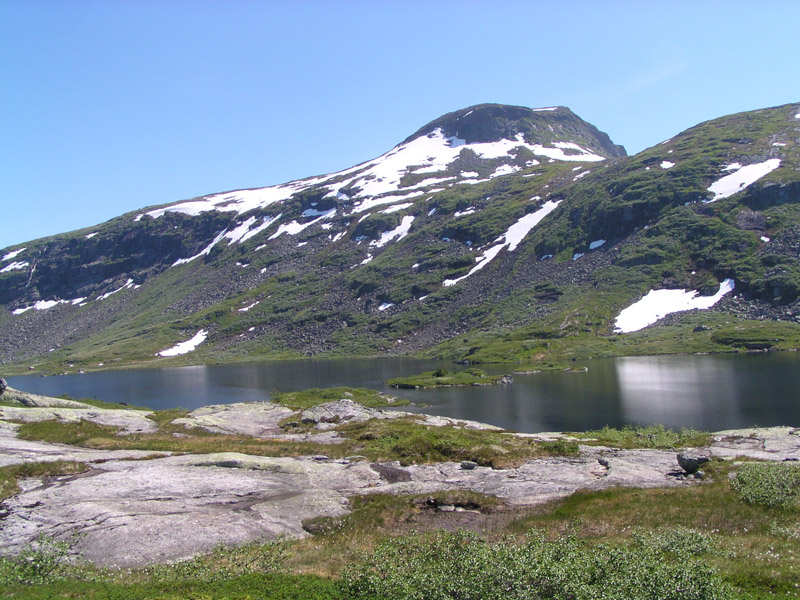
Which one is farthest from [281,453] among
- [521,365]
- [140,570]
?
[521,365]

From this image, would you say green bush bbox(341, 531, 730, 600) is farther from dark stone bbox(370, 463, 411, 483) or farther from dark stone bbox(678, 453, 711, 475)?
dark stone bbox(678, 453, 711, 475)

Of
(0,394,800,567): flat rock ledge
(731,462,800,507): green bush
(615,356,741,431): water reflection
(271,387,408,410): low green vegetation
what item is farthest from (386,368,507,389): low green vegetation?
(731,462,800,507): green bush

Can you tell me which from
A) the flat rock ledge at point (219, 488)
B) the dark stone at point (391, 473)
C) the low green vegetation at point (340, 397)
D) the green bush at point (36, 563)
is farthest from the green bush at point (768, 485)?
the low green vegetation at point (340, 397)

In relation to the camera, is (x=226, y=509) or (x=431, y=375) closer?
(x=226, y=509)

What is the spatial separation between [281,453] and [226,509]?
12578 mm

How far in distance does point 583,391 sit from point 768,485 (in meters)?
62.9

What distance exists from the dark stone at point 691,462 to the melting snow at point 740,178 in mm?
190218

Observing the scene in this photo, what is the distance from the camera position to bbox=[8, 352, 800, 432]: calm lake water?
6506cm

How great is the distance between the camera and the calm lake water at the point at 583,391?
6506cm

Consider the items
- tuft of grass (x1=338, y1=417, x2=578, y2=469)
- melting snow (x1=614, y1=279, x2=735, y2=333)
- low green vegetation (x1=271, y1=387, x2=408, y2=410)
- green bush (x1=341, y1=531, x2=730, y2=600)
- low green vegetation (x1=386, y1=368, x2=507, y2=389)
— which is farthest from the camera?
melting snow (x1=614, y1=279, x2=735, y2=333)

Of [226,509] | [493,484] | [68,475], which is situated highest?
[68,475]

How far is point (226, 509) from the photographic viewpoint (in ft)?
80.9

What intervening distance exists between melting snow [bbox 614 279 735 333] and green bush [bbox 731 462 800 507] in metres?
131

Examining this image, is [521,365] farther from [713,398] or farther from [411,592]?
[411,592]
